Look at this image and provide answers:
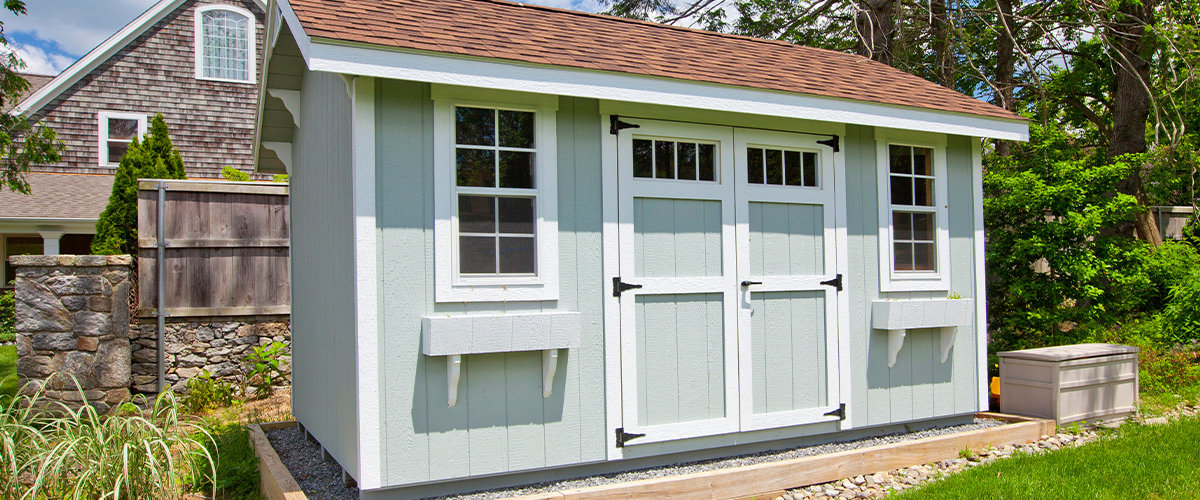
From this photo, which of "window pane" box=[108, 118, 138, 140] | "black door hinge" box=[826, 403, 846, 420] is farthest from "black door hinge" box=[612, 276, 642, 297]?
"window pane" box=[108, 118, 138, 140]

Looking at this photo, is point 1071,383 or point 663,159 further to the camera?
point 1071,383

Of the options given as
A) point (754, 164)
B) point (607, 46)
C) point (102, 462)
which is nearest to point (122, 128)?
point (102, 462)

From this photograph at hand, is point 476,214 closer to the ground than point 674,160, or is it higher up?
closer to the ground

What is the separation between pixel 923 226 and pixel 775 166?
56.8 inches

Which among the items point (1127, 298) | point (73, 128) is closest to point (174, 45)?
point (73, 128)

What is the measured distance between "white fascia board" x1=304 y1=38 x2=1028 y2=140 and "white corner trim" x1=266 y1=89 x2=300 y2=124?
167 centimetres

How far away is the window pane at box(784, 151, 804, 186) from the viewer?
530 centimetres

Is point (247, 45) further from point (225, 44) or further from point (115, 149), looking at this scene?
point (115, 149)

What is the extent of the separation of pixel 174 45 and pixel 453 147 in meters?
11.7

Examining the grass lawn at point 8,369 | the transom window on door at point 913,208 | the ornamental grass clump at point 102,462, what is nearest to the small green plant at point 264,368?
the grass lawn at point 8,369

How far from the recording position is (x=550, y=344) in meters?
4.22

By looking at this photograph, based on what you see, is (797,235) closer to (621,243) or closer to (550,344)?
(621,243)

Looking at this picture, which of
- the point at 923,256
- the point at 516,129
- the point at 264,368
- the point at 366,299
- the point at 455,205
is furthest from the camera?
the point at 264,368

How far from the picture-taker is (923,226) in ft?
19.2
